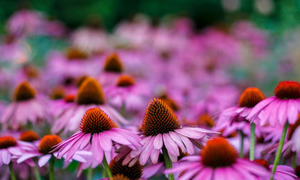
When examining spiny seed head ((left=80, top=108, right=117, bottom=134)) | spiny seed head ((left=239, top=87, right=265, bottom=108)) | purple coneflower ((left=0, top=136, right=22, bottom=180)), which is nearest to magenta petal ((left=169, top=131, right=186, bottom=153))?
spiny seed head ((left=80, top=108, right=117, bottom=134))

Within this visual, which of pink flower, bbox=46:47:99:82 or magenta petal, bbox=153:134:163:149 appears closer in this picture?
magenta petal, bbox=153:134:163:149

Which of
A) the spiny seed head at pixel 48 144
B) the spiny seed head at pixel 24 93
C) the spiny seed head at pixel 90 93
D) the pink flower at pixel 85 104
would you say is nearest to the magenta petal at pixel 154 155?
the spiny seed head at pixel 48 144

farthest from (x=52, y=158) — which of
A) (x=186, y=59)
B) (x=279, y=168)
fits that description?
(x=186, y=59)

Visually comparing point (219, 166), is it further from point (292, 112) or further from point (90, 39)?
point (90, 39)

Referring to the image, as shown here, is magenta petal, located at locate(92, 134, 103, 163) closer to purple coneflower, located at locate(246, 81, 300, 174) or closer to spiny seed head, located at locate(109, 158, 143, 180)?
spiny seed head, located at locate(109, 158, 143, 180)

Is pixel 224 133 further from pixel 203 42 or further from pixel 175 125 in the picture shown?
pixel 203 42

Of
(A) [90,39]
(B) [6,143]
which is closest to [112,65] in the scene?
(B) [6,143]
